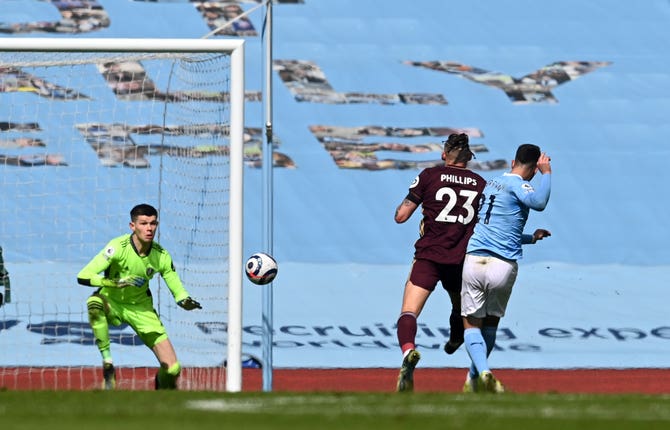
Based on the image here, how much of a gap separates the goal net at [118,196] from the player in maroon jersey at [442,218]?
3.69 feet

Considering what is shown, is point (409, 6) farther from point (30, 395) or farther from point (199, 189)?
point (30, 395)

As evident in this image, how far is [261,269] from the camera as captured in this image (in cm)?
910

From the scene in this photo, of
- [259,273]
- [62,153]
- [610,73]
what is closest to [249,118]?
[62,153]

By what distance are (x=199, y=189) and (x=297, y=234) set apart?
454cm

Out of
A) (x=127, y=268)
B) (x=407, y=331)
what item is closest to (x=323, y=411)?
(x=407, y=331)

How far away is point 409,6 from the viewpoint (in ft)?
61.5

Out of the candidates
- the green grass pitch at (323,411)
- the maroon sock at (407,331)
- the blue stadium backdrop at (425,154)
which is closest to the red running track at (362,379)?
the blue stadium backdrop at (425,154)

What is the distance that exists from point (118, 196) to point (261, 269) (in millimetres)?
5970

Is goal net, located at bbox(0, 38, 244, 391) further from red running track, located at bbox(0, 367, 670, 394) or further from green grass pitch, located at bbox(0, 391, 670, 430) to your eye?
green grass pitch, located at bbox(0, 391, 670, 430)

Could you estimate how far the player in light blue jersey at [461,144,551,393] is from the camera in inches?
336

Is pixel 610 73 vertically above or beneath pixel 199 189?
above

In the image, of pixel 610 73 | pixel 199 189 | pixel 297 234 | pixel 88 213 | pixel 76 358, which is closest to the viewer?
pixel 199 189

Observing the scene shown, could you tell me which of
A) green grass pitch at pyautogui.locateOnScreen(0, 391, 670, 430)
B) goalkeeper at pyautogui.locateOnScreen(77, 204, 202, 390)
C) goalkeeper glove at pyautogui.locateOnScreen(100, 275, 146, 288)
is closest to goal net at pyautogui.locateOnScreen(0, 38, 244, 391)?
goalkeeper at pyautogui.locateOnScreen(77, 204, 202, 390)

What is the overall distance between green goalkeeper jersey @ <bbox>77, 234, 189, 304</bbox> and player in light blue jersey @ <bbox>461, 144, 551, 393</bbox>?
1833 mm
